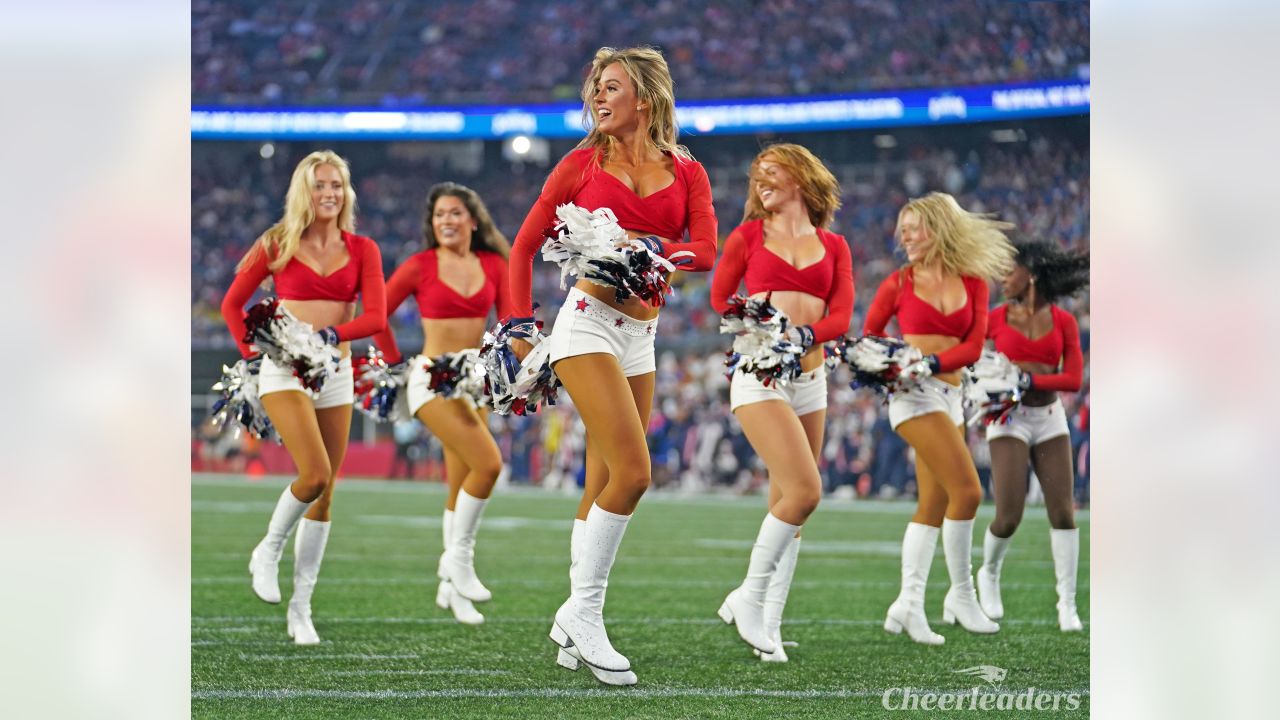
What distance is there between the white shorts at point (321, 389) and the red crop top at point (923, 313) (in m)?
1.86

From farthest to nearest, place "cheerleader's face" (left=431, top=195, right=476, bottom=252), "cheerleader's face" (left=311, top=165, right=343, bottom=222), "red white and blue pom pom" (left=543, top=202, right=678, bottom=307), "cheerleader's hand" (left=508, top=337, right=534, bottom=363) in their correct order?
"cheerleader's face" (left=431, top=195, right=476, bottom=252), "cheerleader's face" (left=311, top=165, right=343, bottom=222), "cheerleader's hand" (left=508, top=337, right=534, bottom=363), "red white and blue pom pom" (left=543, top=202, right=678, bottom=307)

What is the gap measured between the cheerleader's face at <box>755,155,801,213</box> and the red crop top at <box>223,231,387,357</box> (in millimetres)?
1308

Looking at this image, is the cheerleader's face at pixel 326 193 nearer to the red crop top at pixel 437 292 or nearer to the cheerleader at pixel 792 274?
the red crop top at pixel 437 292

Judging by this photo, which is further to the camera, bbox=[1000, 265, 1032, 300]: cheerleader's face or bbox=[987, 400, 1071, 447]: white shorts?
bbox=[1000, 265, 1032, 300]: cheerleader's face

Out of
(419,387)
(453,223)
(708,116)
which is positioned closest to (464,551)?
(419,387)

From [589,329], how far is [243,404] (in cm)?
180

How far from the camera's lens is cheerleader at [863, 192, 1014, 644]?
4.71 meters

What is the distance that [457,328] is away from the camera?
5.38m

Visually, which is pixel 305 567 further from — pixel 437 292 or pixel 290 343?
pixel 437 292

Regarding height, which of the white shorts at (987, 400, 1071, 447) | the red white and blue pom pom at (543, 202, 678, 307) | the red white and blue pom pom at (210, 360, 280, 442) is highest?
the red white and blue pom pom at (543, 202, 678, 307)

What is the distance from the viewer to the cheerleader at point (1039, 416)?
201 inches

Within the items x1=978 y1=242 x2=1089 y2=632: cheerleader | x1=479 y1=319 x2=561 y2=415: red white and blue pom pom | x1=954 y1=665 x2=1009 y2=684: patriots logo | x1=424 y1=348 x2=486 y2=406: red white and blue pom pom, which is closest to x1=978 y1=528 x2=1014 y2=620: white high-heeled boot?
x1=978 y1=242 x2=1089 y2=632: cheerleader

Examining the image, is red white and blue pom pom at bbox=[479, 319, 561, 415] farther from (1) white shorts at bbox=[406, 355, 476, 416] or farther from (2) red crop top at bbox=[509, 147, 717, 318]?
(1) white shorts at bbox=[406, 355, 476, 416]
